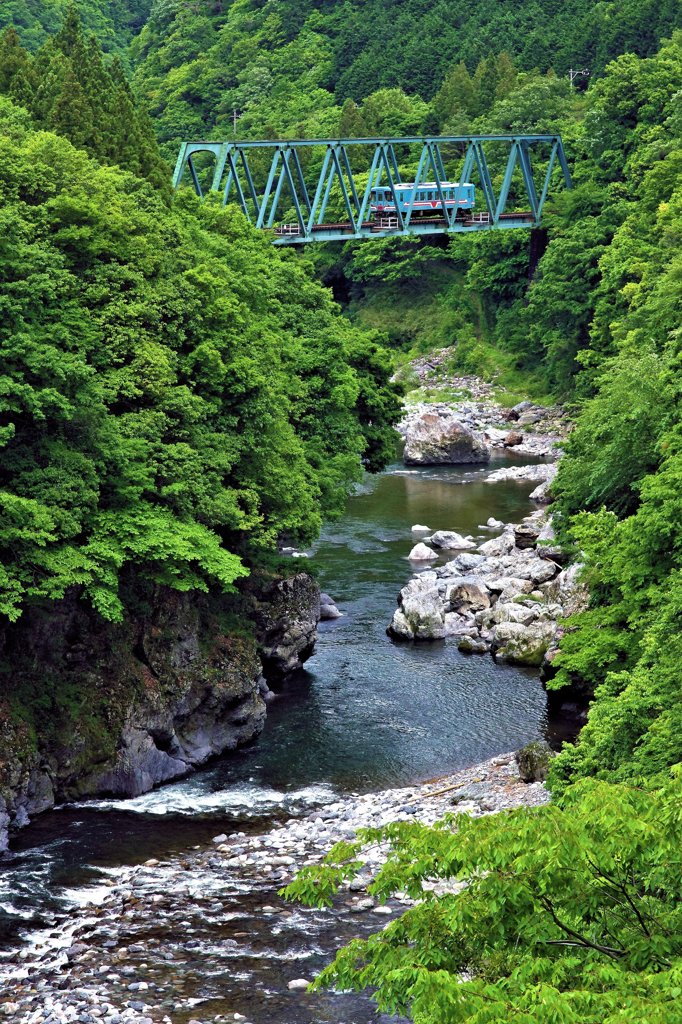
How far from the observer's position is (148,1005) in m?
18.7

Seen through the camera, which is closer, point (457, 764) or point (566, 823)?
point (566, 823)

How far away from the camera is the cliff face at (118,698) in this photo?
2561cm

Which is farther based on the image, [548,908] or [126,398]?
[126,398]

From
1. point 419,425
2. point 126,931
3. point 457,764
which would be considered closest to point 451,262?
point 419,425

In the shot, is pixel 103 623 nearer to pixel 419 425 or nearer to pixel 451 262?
pixel 419 425

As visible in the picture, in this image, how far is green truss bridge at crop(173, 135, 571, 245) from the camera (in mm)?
69062

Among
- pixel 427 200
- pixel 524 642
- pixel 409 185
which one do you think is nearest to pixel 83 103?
pixel 524 642

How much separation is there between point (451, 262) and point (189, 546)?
68293 millimetres

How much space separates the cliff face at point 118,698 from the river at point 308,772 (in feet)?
1.85

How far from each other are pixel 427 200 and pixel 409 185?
2010mm

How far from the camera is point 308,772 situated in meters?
28.3

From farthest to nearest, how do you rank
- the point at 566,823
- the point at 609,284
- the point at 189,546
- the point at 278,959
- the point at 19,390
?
the point at 609,284 < the point at 189,546 < the point at 19,390 < the point at 278,959 < the point at 566,823

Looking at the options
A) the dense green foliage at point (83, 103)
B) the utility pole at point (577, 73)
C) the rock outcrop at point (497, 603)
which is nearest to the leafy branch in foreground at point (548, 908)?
the rock outcrop at point (497, 603)

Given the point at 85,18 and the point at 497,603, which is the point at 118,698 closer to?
the point at 497,603
